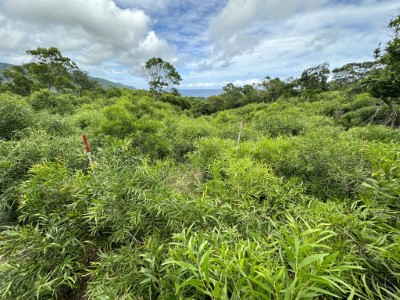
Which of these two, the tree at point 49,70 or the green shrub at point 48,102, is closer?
the green shrub at point 48,102

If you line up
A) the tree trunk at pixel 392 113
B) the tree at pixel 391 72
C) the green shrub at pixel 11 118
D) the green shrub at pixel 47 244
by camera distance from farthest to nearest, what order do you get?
the tree trunk at pixel 392 113 → the tree at pixel 391 72 → the green shrub at pixel 11 118 → the green shrub at pixel 47 244

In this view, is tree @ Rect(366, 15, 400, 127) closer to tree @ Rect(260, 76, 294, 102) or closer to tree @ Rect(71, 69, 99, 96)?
tree @ Rect(260, 76, 294, 102)

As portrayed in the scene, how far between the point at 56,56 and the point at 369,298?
1052 inches

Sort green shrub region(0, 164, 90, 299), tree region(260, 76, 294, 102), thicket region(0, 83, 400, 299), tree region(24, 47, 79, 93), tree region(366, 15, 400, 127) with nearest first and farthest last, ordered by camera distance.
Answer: thicket region(0, 83, 400, 299) < green shrub region(0, 164, 90, 299) < tree region(366, 15, 400, 127) < tree region(24, 47, 79, 93) < tree region(260, 76, 294, 102)

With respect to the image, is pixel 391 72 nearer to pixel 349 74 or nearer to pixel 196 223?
pixel 196 223

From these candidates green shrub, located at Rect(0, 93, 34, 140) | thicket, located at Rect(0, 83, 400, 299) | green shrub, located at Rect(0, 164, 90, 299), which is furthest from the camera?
green shrub, located at Rect(0, 93, 34, 140)

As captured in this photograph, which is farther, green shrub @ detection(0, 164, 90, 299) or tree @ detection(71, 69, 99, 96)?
tree @ detection(71, 69, 99, 96)

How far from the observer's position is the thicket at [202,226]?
3.61ft

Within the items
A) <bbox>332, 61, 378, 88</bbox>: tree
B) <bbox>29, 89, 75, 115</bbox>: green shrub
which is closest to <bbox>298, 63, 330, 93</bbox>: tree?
<bbox>332, 61, 378, 88</bbox>: tree

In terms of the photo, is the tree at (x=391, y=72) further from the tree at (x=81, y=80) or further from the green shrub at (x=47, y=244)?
the tree at (x=81, y=80)

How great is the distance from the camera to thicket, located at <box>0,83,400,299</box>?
3.61 feet

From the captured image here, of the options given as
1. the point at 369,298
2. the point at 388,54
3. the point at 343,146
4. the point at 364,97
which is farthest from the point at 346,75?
the point at 369,298

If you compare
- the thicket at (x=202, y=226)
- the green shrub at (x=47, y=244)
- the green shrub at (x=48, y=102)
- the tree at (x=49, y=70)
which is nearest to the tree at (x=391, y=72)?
the thicket at (x=202, y=226)

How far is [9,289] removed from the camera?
5.00 feet
